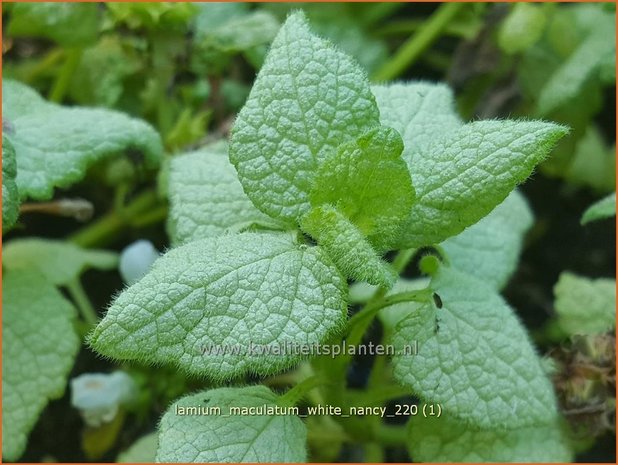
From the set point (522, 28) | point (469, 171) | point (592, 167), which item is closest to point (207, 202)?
point (469, 171)

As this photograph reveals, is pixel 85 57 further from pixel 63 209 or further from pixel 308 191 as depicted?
pixel 308 191

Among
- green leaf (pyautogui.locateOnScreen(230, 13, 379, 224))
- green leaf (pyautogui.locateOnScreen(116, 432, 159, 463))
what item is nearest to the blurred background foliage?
green leaf (pyautogui.locateOnScreen(116, 432, 159, 463))

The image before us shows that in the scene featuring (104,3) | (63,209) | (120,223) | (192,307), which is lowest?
(120,223)

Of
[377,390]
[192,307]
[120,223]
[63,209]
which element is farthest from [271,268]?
[120,223]

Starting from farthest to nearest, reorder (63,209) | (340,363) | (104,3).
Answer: (104,3), (63,209), (340,363)

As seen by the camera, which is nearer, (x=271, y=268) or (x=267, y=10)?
(x=271, y=268)
